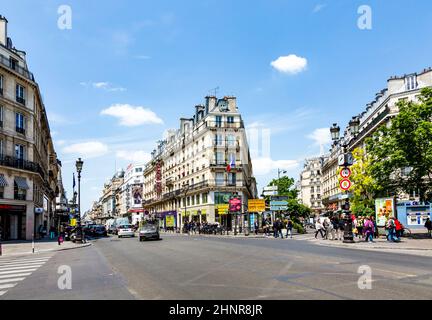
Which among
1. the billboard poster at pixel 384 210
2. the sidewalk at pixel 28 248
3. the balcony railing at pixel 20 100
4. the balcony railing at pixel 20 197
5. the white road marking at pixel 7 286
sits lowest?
the sidewalk at pixel 28 248

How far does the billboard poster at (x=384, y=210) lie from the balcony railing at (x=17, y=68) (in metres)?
33.6

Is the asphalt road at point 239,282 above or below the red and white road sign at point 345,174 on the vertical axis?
below

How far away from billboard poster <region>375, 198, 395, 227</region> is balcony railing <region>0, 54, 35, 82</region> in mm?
33627

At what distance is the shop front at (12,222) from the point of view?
3666cm

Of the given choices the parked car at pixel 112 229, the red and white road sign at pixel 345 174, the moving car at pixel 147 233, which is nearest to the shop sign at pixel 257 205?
the moving car at pixel 147 233

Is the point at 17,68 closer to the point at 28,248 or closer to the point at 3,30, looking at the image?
the point at 3,30

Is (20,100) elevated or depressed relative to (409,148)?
elevated

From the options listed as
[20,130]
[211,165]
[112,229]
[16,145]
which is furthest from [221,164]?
[16,145]

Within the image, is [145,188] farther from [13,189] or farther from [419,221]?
[419,221]

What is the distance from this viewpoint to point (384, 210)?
96.7 feet

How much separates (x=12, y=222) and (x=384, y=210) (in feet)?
107

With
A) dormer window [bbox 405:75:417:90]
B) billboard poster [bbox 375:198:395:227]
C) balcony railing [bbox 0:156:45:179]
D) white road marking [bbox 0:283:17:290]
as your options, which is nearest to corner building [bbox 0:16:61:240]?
balcony railing [bbox 0:156:45:179]

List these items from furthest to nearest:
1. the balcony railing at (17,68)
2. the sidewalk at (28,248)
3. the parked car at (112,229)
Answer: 1. the parked car at (112,229)
2. the balcony railing at (17,68)
3. the sidewalk at (28,248)

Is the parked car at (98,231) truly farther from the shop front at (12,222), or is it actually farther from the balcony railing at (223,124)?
the balcony railing at (223,124)
